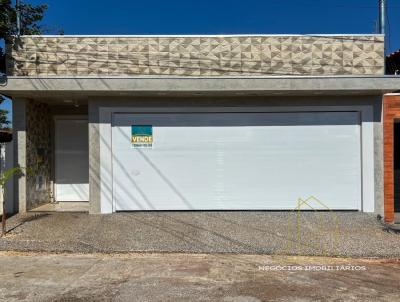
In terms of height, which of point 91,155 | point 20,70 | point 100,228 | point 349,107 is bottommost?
point 100,228

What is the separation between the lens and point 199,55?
9.62 meters

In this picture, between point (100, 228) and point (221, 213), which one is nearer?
point (100, 228)

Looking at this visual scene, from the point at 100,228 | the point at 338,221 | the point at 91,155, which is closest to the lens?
the point at 100,228

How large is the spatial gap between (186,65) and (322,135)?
3961mm

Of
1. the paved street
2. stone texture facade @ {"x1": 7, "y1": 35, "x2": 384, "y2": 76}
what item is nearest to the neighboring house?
stone texture facade @ {"x1": 7, "y1": 35, "x2": 384, "y2": 76}

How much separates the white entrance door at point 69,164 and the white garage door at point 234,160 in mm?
2705

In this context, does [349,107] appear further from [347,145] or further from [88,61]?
[88,61]

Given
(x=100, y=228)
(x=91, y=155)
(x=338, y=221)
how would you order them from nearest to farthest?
1. (x=100, y=228)
2. (x=338, y=221)
3. (x=91, y=155)

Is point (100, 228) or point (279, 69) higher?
point (279, 69)

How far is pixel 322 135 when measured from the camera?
10070 millimetres

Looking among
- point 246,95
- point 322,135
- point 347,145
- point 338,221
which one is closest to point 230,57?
point 246,95

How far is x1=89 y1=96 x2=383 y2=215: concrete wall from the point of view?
32.2 ft

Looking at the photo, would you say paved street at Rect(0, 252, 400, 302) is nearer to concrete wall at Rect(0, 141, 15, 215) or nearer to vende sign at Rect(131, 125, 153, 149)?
concrete wall at Rect(0, 141, 15, 215)

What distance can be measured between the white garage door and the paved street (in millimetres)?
3029
